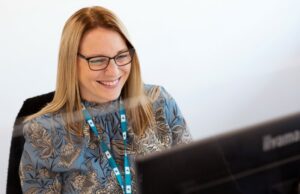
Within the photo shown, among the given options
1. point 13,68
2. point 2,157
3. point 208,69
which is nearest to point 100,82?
point 13,68

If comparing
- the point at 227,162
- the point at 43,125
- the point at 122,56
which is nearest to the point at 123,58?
the point at 122,56

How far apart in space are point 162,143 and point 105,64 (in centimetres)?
34

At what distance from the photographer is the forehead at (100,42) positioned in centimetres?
147

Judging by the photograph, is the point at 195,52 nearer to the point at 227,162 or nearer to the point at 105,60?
the point at 105,60

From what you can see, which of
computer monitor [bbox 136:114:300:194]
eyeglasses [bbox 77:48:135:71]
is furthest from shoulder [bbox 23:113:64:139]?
computer monitor [bbox 136:114:300:194]

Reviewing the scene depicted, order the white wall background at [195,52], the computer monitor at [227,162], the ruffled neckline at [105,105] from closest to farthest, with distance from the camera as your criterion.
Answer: the computer monitor at [227,162]
the ruffled neckline at [105,105]
the white wall background at [195,52]

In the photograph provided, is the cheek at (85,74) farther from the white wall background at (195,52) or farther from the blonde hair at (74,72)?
the white wall background at (195,52)

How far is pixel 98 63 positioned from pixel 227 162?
82 centimetres

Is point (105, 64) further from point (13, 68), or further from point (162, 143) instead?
point (13, 68)

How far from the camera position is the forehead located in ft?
4.83

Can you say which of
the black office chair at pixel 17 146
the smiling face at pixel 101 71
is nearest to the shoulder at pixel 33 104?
the black office chair at pixel 17 146

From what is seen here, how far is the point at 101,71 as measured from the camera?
1516 millimetres

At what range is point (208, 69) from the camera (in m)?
2.63

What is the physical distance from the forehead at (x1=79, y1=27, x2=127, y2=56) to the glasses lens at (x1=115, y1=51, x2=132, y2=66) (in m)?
0.02
